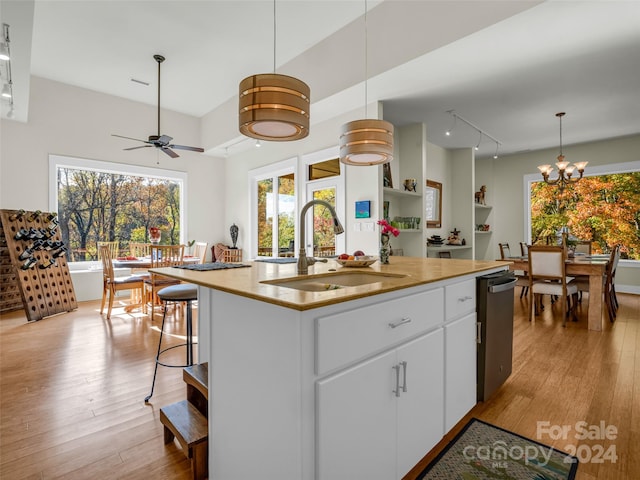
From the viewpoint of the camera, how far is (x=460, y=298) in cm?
187

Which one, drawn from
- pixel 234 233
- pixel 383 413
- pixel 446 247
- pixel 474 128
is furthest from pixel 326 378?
pixel 234 233

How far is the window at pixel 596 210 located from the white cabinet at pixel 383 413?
5.47 meters

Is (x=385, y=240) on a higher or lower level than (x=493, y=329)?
higher

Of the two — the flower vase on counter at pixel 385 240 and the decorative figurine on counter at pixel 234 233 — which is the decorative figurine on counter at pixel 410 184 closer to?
the flower vase on counter at pixel 385 240

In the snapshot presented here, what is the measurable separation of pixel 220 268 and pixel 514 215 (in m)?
7.51

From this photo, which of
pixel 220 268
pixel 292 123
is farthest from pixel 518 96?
pixel 220 268

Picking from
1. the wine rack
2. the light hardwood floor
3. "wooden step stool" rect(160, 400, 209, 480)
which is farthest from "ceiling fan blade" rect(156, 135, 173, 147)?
"wooden step stool" rect(160, 400, 209, 480)

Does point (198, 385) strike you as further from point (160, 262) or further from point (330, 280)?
point (160, 262)

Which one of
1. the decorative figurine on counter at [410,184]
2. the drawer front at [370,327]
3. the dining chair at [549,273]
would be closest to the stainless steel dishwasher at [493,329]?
the drawer front at [370,327]

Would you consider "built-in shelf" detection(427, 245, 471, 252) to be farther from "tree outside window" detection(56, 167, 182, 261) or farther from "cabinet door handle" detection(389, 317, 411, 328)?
"tree outside window" detection(56, 167, 182, 261)

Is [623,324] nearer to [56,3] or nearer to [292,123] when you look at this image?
[292,123]

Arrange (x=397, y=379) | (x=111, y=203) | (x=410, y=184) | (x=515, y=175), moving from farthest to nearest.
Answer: (x=515, y=175)
(x=111, y=203)
(x=410, y=184)
(x=397, y=379)

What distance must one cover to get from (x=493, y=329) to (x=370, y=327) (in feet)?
4.27

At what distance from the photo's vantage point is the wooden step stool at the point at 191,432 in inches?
58.4
